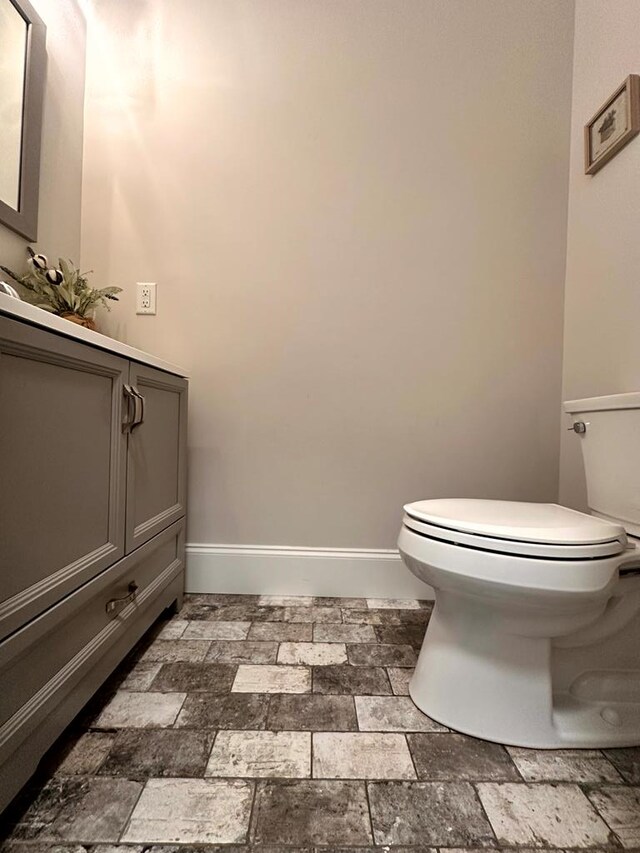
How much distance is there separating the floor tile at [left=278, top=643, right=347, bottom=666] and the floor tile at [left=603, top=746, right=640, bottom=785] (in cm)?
56

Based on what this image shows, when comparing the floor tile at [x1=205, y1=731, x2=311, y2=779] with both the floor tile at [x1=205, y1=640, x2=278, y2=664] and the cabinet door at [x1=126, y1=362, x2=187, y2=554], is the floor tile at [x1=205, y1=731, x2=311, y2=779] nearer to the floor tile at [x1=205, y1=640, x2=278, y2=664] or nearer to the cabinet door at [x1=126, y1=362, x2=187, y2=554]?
the floor tile at [x1=205, y1=640, x2=278, y2=664]

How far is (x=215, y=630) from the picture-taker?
1221 mm

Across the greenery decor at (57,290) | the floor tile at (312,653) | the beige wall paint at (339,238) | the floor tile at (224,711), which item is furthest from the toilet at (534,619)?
the greenery decor at (57,290)

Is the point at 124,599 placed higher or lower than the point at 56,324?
lower

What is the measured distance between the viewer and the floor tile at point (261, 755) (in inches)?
28.4

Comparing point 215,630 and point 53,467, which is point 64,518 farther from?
point 215,630

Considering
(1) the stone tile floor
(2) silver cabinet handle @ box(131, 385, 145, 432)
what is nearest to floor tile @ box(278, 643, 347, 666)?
(1) the stone tile floor

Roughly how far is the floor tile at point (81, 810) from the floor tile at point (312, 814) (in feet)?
0.68

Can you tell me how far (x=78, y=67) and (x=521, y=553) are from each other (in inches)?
77.3

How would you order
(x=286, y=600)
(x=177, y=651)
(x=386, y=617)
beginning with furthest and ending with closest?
(x=286, y=600) < (x=386, y=617) < (x=177, y=651)

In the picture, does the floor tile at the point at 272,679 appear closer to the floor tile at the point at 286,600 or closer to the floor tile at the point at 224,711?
the floor tile at the point at 224,711

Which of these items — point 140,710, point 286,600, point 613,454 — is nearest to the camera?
point 140,710

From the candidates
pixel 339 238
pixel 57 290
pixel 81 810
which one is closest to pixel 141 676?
pixel 81 810

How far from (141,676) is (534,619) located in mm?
880
